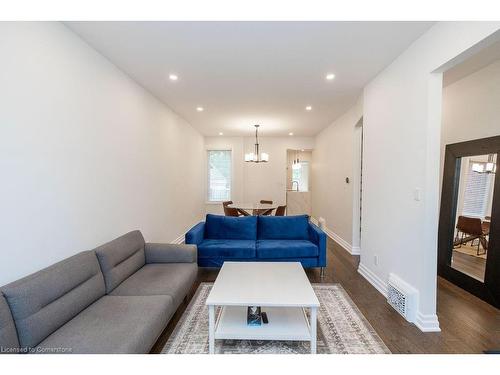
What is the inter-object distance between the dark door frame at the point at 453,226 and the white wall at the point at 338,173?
4.54 feet

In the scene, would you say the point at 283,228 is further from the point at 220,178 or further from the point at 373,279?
the point at 220,178

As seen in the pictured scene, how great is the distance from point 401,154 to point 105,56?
334 cm

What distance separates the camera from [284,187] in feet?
25.1

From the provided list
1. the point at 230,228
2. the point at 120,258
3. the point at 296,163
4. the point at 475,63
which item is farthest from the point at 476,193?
the point at 296,163

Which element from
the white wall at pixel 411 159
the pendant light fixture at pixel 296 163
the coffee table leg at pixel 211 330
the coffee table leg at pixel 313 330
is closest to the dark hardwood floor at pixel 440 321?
the white wall at pixel 411 159

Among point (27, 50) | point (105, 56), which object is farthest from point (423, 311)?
point (105, 56)

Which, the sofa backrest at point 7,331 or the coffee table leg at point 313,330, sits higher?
the sofa backrest at point 7,331

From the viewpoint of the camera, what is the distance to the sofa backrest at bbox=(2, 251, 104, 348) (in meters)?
1.38

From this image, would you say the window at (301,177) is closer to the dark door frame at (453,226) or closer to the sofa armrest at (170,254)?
the dark door frame at (453,226)

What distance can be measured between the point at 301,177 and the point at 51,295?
353 inches

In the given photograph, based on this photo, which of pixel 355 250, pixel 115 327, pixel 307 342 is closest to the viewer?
pixel 115 327

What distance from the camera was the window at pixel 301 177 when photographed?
32.0 feet

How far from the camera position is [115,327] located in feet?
5.11

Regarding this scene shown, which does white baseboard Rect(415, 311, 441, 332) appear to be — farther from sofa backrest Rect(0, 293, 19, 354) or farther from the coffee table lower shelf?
sofa backrest Rect(0, 293, 19, 354)
